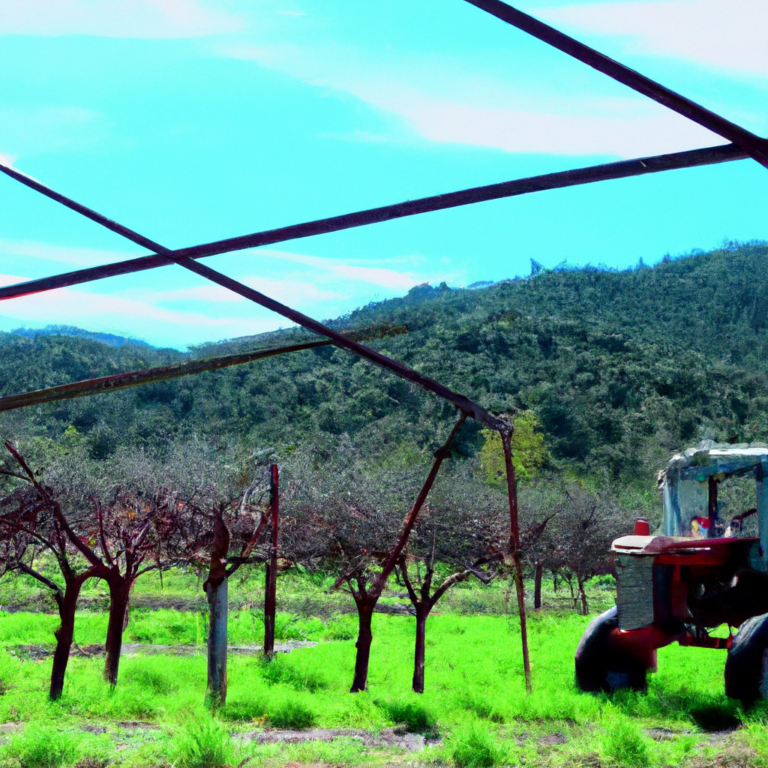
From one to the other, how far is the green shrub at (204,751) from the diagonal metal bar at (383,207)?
12.5ft

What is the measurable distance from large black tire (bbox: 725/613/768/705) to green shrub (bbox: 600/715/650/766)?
113 inches

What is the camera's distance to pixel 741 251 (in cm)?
10712

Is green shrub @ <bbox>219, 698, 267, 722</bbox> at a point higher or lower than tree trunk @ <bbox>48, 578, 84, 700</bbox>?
lower

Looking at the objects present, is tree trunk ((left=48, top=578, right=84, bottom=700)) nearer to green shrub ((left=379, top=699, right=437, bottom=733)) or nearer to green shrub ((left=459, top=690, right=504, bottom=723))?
green shrub ((left=379, top=699, right=437, bottom=733))

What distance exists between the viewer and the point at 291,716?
980 centimetres

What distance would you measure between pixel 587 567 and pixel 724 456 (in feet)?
69.0

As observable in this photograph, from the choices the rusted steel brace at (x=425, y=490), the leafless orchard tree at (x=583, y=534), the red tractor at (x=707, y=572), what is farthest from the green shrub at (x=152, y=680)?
the leafless orchard tree at (x=583, y=534)

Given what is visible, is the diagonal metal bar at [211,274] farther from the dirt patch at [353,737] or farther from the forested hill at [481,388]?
the forested hill at [481,388]

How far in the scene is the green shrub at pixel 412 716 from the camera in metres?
9.19

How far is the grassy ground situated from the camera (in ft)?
21.3

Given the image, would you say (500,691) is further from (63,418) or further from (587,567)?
(63,418)

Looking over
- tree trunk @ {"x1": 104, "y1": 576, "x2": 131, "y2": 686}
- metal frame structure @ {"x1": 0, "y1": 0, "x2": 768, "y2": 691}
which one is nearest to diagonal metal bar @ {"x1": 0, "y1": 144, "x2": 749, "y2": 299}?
metal frame structure @ {"x1": 0, "y1": 0, "x2": 768, "y2": 691}

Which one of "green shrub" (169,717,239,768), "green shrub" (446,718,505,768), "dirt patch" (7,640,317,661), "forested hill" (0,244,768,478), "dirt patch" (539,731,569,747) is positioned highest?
"forested hill" (0,244,768,478)

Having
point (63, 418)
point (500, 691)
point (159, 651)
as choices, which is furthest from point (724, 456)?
point (63, 418)
